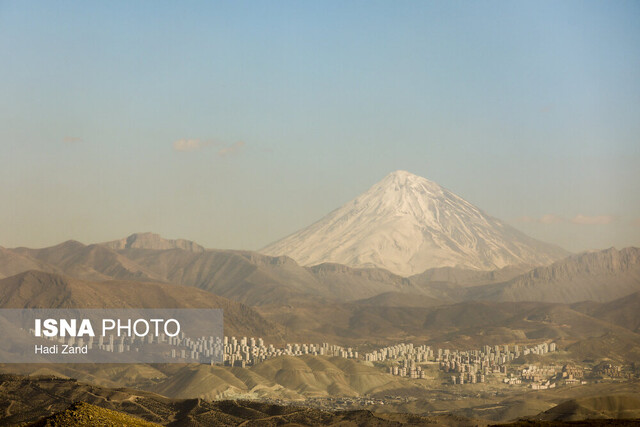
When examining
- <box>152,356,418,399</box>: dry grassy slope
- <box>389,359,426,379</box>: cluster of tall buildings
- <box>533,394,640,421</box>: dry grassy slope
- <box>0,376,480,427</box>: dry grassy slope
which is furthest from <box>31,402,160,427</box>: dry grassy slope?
<box>389,359,426,379</box>: cluster of tall buildings

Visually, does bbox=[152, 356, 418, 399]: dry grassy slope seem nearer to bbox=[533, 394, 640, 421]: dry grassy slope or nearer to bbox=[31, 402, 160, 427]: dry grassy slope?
bbox=[533, 394, 640, 421]: dry grassy slope

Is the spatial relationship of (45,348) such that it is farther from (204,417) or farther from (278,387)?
(204,417)

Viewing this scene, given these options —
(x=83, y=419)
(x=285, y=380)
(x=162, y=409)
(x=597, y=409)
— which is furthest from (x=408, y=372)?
(x=83, y=419)

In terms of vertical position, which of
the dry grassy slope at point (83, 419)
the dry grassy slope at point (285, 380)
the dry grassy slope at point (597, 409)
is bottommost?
the dry grassy slope at point (597, 409)

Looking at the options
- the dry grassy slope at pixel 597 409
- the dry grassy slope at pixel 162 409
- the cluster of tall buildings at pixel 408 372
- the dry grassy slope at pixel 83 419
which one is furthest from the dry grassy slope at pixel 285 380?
the dry grassy slope at pixel 83 419

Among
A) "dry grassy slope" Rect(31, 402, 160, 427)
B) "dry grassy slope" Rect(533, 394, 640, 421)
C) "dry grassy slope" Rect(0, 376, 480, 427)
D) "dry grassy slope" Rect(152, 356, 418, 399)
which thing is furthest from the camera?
"dry grassy slope" Rect(152, 356, 418, 399)

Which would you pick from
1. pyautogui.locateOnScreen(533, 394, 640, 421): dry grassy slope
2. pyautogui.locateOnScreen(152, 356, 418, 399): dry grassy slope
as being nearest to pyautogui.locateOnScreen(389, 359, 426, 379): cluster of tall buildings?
pyautogui.locateOnScreen(152, 356, 418, 399): dry grassy slope

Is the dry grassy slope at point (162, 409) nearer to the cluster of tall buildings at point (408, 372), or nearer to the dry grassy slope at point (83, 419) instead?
the dry grassy slope at point (83, 419)

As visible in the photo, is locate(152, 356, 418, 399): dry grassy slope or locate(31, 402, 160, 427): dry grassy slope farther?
locate(152, 356, 418, 399): dry grassy slope

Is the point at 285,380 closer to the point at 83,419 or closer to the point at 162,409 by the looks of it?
the point at 162,409

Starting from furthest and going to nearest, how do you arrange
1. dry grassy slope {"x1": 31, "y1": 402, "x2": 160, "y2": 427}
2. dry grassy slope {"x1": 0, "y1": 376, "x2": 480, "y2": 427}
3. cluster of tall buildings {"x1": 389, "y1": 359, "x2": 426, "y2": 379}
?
cluster of tall buildings {"x1": 389, "y1": 359, "x2": 426, "y2": 379}, dry grassy slope {"x1": 0, "y1": 376, "x2": 480, "y2": 427}, dry grassy slope {"x1": 31, "y1": 402, "x2": 160, "y2": 427}

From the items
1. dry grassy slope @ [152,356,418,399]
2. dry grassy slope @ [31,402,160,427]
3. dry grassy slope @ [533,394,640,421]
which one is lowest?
dry grassy slope @ [533,394,640,421]

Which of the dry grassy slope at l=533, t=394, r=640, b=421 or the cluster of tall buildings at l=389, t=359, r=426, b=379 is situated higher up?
the cluster of tall buildings at l=389, t=359, r=426, b=379
